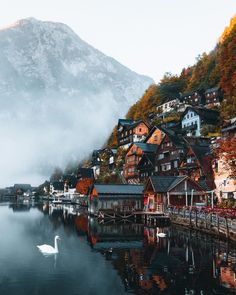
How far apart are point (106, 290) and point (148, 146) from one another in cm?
8751

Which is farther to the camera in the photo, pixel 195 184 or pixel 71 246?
pixel 195 184

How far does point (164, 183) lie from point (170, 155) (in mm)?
22818

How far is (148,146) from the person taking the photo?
111 m

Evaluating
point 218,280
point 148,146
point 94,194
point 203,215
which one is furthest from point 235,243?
point 148,146

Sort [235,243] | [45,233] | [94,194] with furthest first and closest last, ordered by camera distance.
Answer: [94,194], [45,233], [235,243]

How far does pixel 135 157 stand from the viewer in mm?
110062

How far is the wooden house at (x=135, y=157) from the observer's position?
357 feet

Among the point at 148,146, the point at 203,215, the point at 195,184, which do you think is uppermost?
the point at 148,146

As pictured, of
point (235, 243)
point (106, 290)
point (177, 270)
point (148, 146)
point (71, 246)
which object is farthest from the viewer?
point (148, 146)

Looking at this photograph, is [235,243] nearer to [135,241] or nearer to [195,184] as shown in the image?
[135,241]

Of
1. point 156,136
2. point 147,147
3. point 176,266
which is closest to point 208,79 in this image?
point 156,136

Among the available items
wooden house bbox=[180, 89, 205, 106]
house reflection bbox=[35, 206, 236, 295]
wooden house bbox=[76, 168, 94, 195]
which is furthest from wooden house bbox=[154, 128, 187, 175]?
wooden house bbox=[76, 168, 94, 195]

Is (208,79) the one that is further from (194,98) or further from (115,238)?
(115,238)

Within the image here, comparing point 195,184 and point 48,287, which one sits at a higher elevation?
point 195,184
